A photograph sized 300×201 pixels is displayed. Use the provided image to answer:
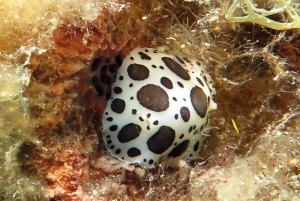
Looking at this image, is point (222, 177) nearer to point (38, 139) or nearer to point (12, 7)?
point (38, 139)

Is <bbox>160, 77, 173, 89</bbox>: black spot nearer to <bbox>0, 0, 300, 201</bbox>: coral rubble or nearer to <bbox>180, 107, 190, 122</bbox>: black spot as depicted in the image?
<bbox>180, 107, 190, 122</bbox>: black spot

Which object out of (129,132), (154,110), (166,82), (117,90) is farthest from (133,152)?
(166,82)

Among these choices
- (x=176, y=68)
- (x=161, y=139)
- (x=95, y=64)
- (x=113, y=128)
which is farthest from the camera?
(x=176, y=68)

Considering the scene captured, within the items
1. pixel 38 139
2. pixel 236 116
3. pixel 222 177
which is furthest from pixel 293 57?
pixel 38 139

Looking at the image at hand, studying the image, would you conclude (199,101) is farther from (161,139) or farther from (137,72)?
(137,72)

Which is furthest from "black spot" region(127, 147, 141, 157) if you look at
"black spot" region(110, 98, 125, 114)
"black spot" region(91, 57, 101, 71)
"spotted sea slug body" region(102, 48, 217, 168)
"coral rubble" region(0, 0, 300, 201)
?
"black spot" region(91, 57, 101, 71)
